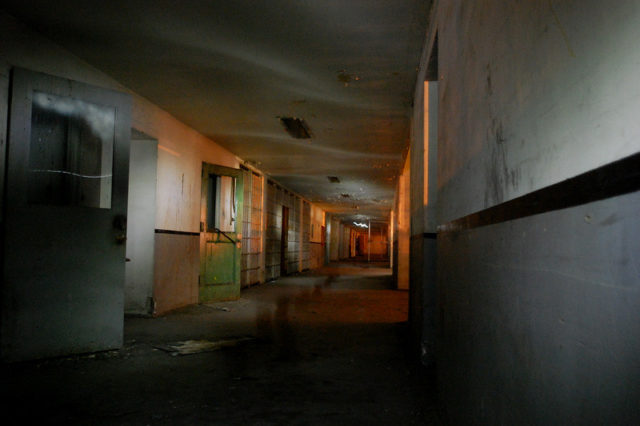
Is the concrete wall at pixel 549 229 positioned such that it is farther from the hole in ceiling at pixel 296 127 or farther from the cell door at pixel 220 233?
the cell door at pixel 220 233

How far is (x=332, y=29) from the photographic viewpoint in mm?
3391

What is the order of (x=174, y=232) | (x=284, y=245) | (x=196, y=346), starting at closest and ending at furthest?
(x=196, y=346) < (x=174, y=232) < (x=284, y=245)

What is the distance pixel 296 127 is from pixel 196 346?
3429 mm

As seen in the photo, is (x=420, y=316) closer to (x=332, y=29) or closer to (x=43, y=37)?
(x=332, y=29)

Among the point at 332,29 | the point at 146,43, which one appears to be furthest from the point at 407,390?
the point at 146,43

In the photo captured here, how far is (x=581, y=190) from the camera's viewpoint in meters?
0.72

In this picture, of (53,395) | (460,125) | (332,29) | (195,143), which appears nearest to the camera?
(460,125)

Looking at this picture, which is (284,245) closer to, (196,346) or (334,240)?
(196,346)

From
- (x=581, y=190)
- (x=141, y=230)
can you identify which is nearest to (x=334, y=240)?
(x=141, y=230)

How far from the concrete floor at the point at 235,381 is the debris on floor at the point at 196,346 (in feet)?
0.14

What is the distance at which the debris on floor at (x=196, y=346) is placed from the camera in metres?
3.63

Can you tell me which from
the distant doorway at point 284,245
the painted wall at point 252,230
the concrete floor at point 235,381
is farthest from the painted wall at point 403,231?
the distant doorway at point 284,245

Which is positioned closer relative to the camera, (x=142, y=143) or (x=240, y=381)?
(x=240, y=381)

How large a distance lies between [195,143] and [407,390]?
16.1ft
